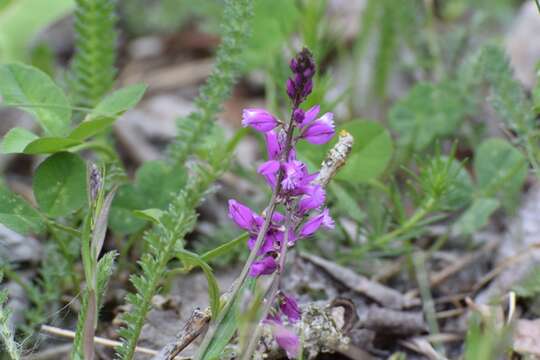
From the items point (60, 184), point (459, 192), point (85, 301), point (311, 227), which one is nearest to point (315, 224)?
point (311, 227)

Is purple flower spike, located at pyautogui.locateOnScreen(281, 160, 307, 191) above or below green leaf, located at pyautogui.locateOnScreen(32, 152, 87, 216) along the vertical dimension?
above

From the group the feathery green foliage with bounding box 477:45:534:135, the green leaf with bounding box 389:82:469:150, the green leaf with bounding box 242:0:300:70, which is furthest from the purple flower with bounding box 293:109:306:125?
the green leaf with bounding box 242:0:300:70

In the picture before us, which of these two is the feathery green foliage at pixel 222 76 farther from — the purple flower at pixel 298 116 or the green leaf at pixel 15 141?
the purple flower at pixel 298 116

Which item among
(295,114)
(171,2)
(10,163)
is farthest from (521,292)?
(171,2)

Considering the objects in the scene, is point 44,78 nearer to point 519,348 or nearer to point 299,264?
point 299,264

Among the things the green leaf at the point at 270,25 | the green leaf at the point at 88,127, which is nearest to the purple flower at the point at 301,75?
the green leaf at the point at 88,127

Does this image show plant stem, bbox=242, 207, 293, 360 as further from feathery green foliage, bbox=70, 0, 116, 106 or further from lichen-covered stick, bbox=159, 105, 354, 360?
feathery green foliage, bbox=70, 0, 116, 106

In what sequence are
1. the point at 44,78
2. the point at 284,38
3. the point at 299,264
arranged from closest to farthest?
the point at 44,78 < the point at 299,264 < the point at 284,38
